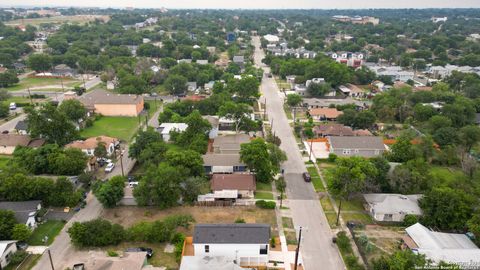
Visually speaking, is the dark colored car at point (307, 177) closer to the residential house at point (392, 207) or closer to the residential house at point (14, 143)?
the residential house at point (392, 207)

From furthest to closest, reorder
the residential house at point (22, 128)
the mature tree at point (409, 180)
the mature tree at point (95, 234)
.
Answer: the residential house at point (22, 128) < the mature tree at point (409, 180) < the mature tree at point (95, 234)

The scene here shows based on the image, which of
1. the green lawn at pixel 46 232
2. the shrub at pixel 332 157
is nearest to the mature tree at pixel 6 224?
the green lawn at pixel 46 232

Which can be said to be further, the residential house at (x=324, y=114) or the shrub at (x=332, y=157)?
the residential house at (x=324, y=114)

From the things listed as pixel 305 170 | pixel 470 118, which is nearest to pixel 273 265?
pixel 305 170

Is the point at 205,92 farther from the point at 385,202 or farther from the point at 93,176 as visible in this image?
the point at 385,202

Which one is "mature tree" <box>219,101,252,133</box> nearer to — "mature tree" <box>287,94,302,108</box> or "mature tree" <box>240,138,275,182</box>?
"mature tree" <box>240,138,275,182</box>

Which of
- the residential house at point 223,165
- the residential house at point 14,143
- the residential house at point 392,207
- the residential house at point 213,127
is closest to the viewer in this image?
the residential house at point 392,207

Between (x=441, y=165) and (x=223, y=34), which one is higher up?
(x=223, y=34)

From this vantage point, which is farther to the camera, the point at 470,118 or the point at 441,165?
the point at 470,118
